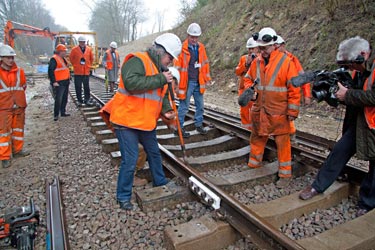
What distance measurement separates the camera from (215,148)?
5070mm

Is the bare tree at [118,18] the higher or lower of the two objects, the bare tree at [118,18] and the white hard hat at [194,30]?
the higher

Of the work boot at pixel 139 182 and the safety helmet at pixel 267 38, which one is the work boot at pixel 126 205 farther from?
the safety helmet at pixel 267 38

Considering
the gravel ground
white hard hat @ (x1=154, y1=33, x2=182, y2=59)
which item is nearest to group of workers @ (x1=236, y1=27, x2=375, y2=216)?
the gravel ground

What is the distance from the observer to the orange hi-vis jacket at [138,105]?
312 cm

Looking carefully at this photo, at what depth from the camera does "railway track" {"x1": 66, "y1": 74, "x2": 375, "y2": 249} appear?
2.55m

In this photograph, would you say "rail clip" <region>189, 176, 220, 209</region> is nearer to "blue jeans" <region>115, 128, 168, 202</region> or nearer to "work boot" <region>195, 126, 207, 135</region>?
"blue jeans" <region>115, 128, 168, 202</region>

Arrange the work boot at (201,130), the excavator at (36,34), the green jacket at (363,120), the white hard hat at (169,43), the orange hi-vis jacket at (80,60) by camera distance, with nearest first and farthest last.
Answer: the green jacket at (363,120), the white hard hat at (169,43), the work boot at (201,130), the orange hi-vis jacket at (80,60), the excavator at (36,34)

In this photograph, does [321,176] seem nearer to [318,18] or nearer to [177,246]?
[177,246]

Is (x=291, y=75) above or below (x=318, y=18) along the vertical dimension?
below

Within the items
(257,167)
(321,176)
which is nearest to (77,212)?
(257,167)

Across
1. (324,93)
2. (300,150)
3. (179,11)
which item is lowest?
(300,150)

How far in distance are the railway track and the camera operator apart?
0.21 metres

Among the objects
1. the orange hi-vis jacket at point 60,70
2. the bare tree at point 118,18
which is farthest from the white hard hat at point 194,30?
the bare tree at point 118,18

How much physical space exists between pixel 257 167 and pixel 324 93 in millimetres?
1424
